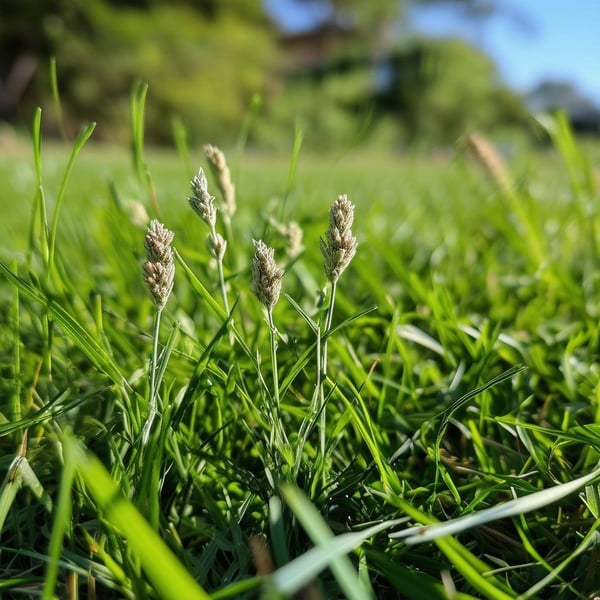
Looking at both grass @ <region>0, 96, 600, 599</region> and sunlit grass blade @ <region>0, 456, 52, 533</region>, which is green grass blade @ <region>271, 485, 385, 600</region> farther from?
sunlit grass blade @ <region>0, 456, 52, 533</region>

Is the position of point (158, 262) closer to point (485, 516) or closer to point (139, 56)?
point (485, 516)

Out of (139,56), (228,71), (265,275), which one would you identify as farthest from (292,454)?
(228,71)

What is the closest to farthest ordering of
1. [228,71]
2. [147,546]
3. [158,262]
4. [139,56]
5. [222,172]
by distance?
[147,546]
[158,262]
[222,172]
[139,56]
[228,71]

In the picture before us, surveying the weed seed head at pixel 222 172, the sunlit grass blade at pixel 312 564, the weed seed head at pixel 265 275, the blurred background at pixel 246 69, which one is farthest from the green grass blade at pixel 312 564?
the blurred background at pixel 246 69

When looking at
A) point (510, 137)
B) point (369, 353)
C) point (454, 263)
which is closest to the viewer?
point (369, 353)

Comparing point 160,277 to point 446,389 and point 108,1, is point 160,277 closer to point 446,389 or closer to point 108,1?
point 446,389

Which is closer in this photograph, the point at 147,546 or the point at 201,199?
the point at 147,546

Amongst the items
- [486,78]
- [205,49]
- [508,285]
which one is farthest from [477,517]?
[486,78]
